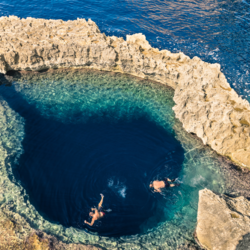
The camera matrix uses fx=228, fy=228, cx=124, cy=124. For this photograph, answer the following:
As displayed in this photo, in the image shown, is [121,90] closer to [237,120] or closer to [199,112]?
[199,112]

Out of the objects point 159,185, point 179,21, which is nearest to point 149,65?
point 159,185

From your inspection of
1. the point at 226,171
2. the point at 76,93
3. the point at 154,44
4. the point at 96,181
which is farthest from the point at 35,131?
the point at 154,44

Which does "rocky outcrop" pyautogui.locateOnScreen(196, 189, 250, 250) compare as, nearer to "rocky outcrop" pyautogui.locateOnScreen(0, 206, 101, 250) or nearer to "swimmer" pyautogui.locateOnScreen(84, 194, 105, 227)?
"swimmer" pyautogui.locateOnScreen(84, 194, 105, 227)

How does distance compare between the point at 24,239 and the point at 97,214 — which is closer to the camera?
the point at 24,239

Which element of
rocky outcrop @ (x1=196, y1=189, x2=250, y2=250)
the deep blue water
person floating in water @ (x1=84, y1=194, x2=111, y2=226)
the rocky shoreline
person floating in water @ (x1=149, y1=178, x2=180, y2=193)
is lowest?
person floating in water @ (x1=84, y1=194, x2=111, y2=226)

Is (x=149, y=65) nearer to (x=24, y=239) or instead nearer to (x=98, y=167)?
(x=98, y=167)

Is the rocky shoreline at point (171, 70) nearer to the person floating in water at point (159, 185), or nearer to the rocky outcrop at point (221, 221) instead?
the rocky outcrop at point (221, 221)

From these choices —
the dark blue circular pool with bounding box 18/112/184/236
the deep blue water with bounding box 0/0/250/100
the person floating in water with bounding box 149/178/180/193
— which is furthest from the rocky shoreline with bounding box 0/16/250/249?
the deep blue water with bounding box 0/0/250/100
